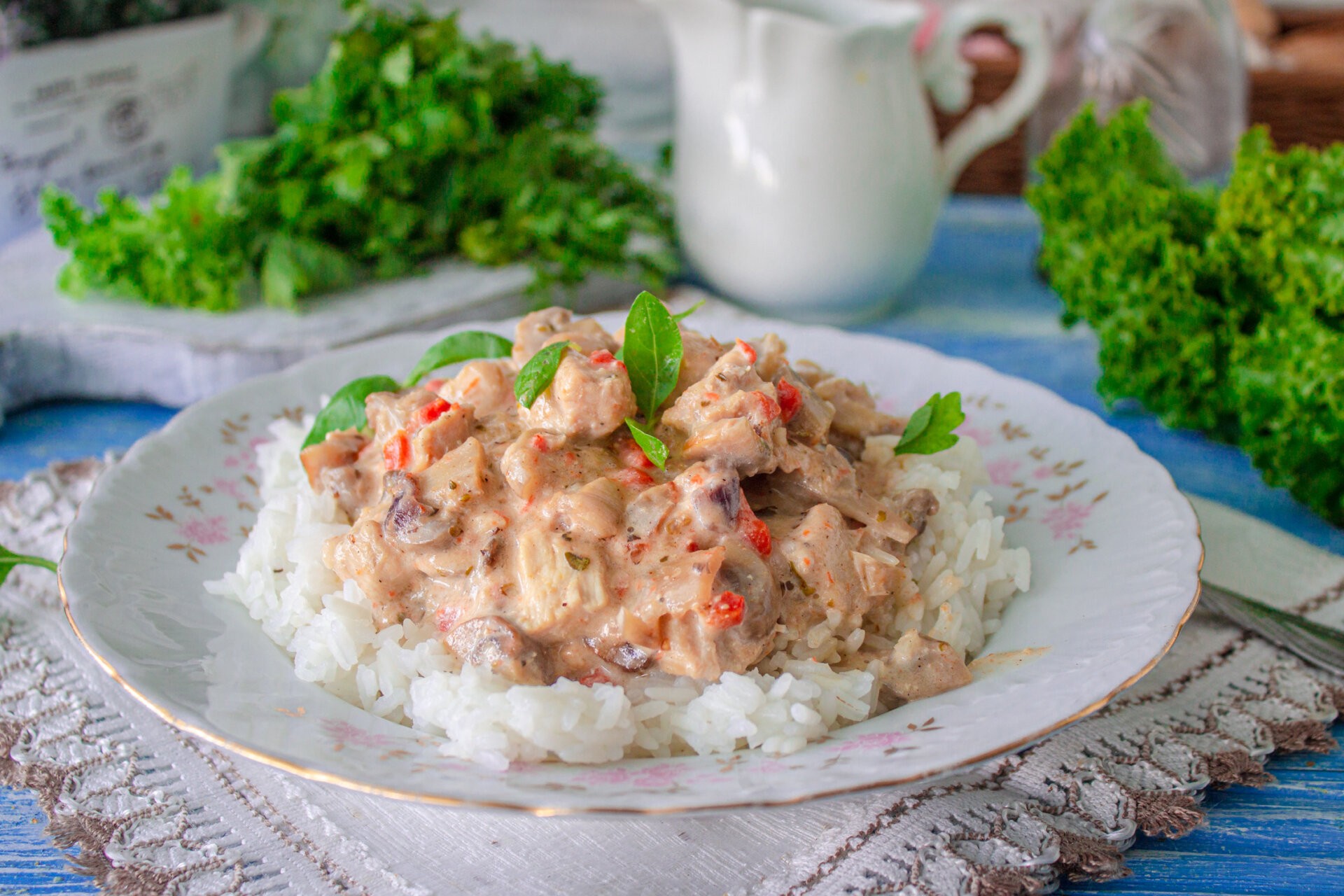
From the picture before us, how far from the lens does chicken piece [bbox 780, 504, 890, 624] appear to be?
92.4 inches

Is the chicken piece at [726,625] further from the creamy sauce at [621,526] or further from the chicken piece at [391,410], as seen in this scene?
the chicken piece at [391,410]

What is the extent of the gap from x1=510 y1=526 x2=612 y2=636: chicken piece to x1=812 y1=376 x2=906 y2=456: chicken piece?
0.85 meters

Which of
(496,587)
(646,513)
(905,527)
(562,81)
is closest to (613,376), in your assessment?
(646,513)

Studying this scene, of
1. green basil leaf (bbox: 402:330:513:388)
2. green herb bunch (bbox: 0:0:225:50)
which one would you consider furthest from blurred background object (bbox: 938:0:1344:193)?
green herb bunch (bbox: 0:0:225:50)

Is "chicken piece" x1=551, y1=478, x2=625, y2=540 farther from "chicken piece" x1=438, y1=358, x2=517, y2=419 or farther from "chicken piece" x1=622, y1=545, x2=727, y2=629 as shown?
"chicken piece" x1=438, y1=358, x2=517, y2=419

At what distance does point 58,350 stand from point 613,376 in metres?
2.71

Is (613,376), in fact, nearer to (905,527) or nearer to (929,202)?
(905,527)

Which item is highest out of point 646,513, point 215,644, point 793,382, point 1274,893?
point 793,382

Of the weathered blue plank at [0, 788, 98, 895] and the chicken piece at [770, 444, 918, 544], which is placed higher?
the chicken piece at [770, 444, 918, 544]

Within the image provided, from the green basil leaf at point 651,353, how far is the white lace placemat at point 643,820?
89 centimetres

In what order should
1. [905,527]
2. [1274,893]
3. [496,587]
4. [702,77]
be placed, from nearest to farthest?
[1274,893] < [496,587] < [905,527] < [702,77]

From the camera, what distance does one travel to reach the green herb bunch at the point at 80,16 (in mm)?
4859

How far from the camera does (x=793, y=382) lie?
2.62 meters

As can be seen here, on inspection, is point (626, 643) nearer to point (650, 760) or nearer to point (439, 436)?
point (650, 760)
